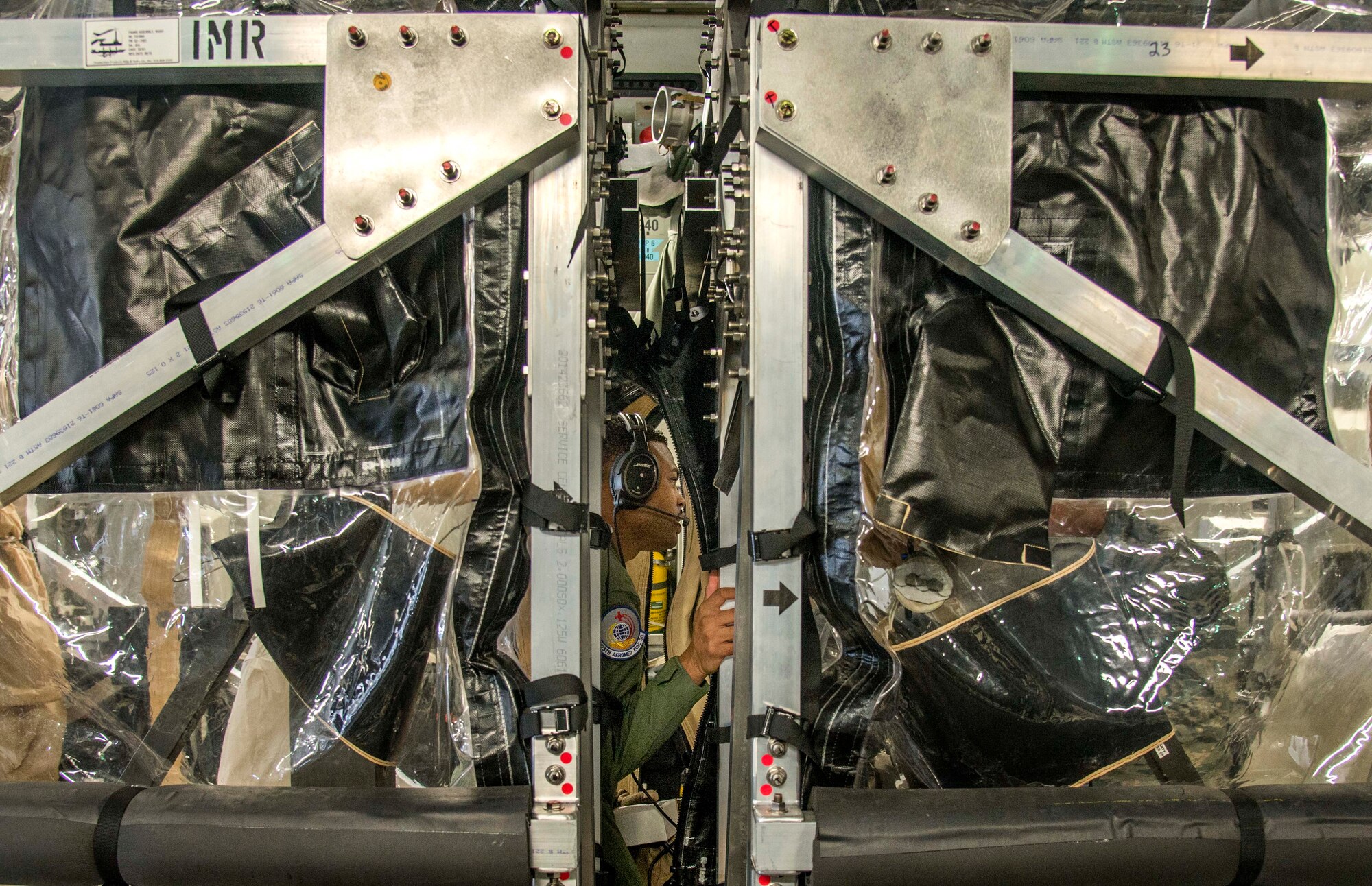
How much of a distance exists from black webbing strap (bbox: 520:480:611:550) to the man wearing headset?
1.55 ft

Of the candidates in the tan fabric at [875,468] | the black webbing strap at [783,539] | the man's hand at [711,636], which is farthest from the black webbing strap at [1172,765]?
the man's hand at [711,636]

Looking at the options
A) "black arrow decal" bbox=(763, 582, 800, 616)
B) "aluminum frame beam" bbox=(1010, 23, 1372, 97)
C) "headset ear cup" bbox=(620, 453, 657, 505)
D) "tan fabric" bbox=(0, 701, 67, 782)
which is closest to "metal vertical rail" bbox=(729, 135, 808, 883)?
"black arrow decal" bbox=(763, 582, 800, 616)

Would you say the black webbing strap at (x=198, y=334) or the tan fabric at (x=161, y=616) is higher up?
the black webbing strap at (x=198, y=334)

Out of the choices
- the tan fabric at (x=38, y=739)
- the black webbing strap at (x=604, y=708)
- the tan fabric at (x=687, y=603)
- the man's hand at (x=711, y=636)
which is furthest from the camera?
the tan fabric at (x=687, y=603)

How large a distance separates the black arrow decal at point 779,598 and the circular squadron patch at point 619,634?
30.2 inches

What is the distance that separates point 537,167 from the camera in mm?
1096

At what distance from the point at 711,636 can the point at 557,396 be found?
70 centimetres

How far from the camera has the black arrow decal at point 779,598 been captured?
1081mm

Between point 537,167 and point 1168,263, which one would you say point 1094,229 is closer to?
point 1168,263

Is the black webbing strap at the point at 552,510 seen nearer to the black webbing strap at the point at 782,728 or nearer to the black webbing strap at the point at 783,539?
the black webbing strap at the point at 783,539

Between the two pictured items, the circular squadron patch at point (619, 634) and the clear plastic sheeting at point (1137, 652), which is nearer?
the clear plastic sheeting at point (1137, 652)

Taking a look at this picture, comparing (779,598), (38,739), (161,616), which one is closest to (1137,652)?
(779,598)

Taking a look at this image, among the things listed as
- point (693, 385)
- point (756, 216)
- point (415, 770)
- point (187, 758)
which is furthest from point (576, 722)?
point (693, 385)

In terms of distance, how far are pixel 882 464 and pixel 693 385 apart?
80 centimetres
